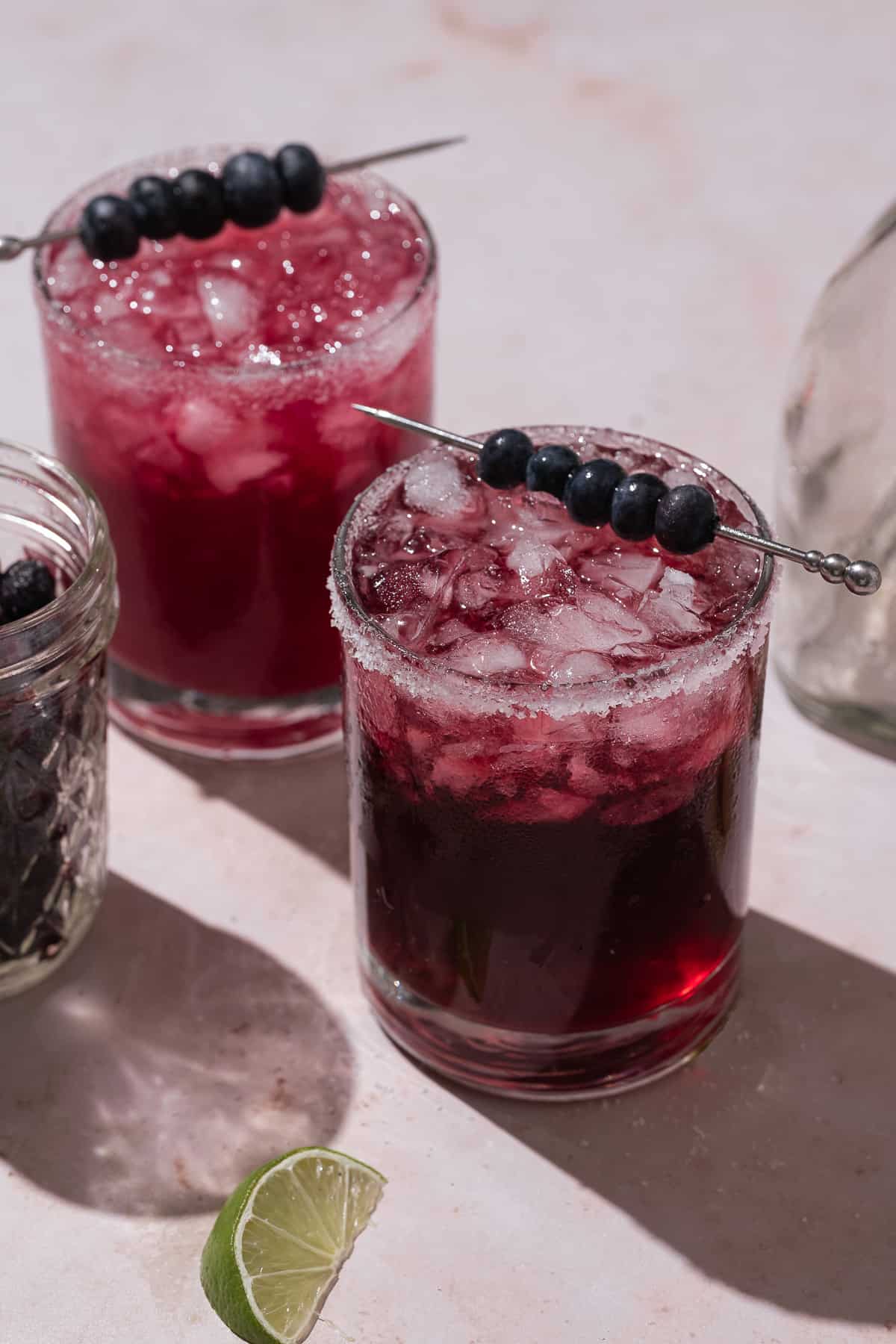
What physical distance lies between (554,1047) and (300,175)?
830 mm

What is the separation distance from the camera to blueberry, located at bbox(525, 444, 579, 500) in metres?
1.49

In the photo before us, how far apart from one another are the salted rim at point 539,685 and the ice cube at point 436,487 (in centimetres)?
8

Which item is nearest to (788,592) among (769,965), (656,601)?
(769,965)

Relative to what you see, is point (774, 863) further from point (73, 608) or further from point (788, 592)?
point (73, 608)

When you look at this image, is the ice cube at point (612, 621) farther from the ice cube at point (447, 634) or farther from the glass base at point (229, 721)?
the glass base at point (229, 721)

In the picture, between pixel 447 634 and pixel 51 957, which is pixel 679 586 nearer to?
Answer: pixel 447 634

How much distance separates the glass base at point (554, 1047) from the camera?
1.56m

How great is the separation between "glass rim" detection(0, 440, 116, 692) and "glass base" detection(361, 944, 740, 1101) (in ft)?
1.20

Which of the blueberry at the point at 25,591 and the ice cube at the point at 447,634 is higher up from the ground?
the ice cube at the point at 447,634

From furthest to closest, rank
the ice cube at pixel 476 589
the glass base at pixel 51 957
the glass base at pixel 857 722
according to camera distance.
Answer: the glass base at pixel 857 722
the glass base at pixel 51 957
the ice cube at pixel 476 589

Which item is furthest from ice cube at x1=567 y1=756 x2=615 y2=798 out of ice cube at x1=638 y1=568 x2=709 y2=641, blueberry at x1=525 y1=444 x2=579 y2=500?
blueberry at x1=525 y1=444 x2=579 y2=500

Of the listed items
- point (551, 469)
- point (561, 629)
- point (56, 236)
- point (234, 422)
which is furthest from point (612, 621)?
point (56, 236)

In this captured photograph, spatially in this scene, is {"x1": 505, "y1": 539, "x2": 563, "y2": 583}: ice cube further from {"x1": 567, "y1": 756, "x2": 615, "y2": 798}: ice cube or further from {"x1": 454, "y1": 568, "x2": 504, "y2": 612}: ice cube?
{"x1": 567, "y1": 756, "x2": 615, "y2": 798}: ice cube

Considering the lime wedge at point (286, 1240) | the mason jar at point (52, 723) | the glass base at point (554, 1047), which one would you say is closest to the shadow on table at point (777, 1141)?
the glass base at point (554, 1047)
